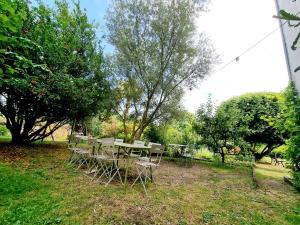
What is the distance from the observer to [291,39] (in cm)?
571

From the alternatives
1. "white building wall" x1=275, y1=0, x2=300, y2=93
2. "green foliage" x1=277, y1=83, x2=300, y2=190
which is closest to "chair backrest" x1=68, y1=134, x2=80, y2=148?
"green foliage" x1=277, y1=83, x2=300, y2=190

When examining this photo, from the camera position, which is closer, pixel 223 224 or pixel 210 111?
pixel 223 224

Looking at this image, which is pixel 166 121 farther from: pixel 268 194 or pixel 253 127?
pixel 268 194

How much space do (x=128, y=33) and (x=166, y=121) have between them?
5253mm

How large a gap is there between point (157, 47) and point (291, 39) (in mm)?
6183

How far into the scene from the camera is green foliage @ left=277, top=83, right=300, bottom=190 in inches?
185

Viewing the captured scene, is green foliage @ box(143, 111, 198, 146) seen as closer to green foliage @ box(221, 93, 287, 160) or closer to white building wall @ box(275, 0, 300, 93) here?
green foliage @ box(221, 93, 287, 160)

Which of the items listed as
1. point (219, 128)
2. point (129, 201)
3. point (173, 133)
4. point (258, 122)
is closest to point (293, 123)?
point (129, 201)

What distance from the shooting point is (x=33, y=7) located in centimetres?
921

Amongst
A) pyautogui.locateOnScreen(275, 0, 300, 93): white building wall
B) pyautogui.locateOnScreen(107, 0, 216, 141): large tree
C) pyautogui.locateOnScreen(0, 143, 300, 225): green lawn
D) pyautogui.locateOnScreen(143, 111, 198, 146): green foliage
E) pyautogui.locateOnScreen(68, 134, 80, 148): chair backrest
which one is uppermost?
pyautogui.locateOnScreen(107, 0, 216, 141): large tree

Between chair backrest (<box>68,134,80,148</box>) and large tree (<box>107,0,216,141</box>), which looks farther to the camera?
large tree (<box>107,0,216,141</box>)

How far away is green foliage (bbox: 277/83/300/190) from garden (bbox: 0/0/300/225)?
32 millimetres

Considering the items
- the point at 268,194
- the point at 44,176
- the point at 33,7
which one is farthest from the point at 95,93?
the point at 268,194

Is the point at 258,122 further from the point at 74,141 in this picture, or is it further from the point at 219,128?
the point at 74,141
